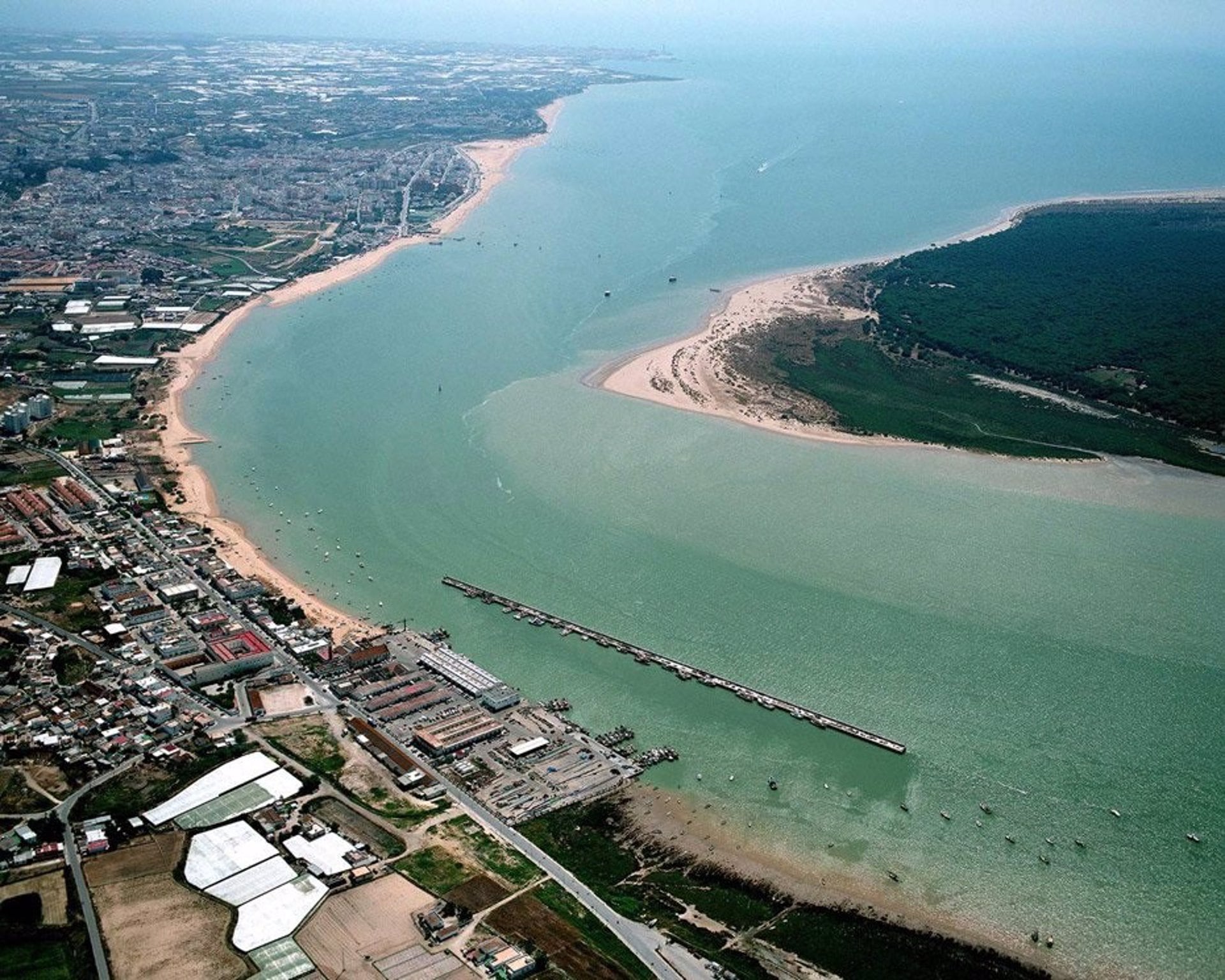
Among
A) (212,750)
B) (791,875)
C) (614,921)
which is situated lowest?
(791,875)

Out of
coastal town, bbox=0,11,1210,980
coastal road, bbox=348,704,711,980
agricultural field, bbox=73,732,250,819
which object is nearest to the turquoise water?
coastal town, bbox=0,11,1210,980

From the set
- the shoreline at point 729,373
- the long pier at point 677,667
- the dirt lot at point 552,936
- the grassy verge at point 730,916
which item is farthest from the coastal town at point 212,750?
the shoreline at point 729,373

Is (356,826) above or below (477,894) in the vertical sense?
above

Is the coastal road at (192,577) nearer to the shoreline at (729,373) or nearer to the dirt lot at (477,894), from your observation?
the dirt lot at (477,894)

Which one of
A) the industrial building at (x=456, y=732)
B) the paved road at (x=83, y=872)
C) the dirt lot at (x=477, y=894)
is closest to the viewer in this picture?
the paved road at (x=83, y=872)

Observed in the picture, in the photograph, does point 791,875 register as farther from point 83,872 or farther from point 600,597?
point 83,872

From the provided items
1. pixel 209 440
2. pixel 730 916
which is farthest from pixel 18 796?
pixel 209 440

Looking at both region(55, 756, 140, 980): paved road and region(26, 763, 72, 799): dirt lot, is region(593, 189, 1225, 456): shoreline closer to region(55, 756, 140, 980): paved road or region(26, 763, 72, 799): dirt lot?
region(55, 756, 140, 980): paved road
